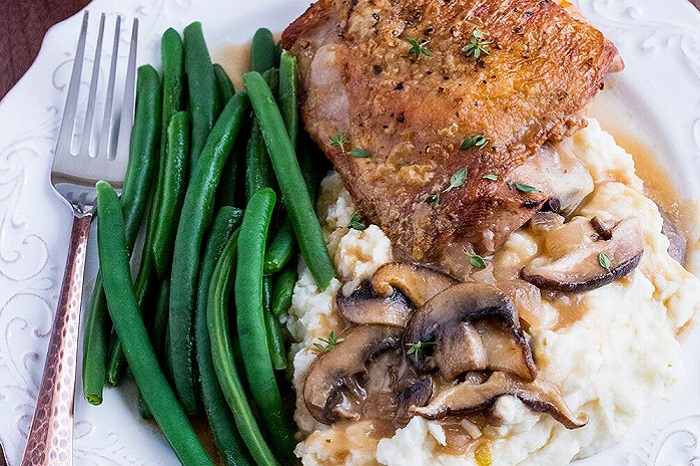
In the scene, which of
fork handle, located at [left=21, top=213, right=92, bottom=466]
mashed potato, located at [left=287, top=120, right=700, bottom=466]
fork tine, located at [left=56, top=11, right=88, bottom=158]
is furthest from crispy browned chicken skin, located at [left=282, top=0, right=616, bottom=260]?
fork handle, located at [left=21, top=213, right=92, bottom=466]

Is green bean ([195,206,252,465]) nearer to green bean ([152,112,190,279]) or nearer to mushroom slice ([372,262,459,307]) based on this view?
green bean ([152,112,190,279])

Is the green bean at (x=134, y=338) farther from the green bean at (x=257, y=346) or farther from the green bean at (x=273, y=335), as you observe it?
the green bean at (x=273, y=335)

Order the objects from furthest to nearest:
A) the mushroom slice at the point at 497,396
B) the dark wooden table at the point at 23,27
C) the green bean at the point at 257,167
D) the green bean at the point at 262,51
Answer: the dark wooden table at the point at 23,27 < the green bean at the point at 262,51 < the green bean at the point at 257,167 < the mushroom slice at the point at 497,396

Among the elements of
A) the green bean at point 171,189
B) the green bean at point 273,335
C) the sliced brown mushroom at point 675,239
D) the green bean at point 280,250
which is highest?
the green bean at point 171,189

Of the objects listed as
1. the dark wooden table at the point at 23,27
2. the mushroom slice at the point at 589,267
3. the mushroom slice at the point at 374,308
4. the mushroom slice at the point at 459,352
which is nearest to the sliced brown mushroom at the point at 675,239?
the mushroom slice at the point at 589,267

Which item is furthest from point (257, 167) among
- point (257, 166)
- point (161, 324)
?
point (161, 324)

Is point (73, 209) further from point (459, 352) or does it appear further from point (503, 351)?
point (503, 351)
